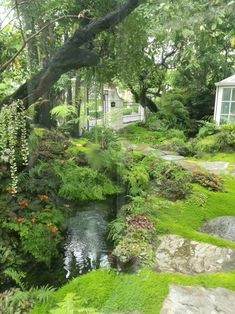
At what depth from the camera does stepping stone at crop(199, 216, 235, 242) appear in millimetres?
2704

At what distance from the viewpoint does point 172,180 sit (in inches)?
157

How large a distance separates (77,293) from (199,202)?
6.35ft

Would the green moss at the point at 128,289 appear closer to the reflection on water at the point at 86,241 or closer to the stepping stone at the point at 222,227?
the reflection on water at the point at 86,241

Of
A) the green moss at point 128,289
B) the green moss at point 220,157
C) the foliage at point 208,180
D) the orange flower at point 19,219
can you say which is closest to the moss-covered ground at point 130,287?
the green moss at point 128,289

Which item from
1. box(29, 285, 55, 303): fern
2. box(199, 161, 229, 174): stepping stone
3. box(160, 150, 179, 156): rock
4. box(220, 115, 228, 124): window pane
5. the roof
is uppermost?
the roof

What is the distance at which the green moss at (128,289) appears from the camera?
179 centimetres

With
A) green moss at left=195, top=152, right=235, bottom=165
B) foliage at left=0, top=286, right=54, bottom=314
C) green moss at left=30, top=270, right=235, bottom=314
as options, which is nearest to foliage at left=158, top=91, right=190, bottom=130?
green moss at left=195, top=152, right=235, bottom=165

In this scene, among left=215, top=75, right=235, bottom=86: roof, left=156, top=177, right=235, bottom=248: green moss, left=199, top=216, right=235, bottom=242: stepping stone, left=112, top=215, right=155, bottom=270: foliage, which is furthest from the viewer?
left=215, top=75, right=235, bottom=86: roof

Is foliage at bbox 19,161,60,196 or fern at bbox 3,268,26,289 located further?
foliage at bbox 19,161,60,196

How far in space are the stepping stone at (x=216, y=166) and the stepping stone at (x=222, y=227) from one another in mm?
1968

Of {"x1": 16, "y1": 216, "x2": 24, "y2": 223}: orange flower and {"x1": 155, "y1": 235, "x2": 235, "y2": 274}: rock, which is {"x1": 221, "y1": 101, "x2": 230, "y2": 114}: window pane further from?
{"x1": 16, "y1": 216, "x2": 24, "y2": 223}: orange flower

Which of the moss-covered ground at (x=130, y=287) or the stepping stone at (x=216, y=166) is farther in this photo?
the stepping stone at (x=216, y=166)

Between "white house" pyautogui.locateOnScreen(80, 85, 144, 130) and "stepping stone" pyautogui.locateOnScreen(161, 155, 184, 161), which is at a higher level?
"white house" pyautogui.locateOnScreen(80, 85, 144, 130)

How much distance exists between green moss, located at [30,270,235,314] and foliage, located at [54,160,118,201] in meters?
1.72
